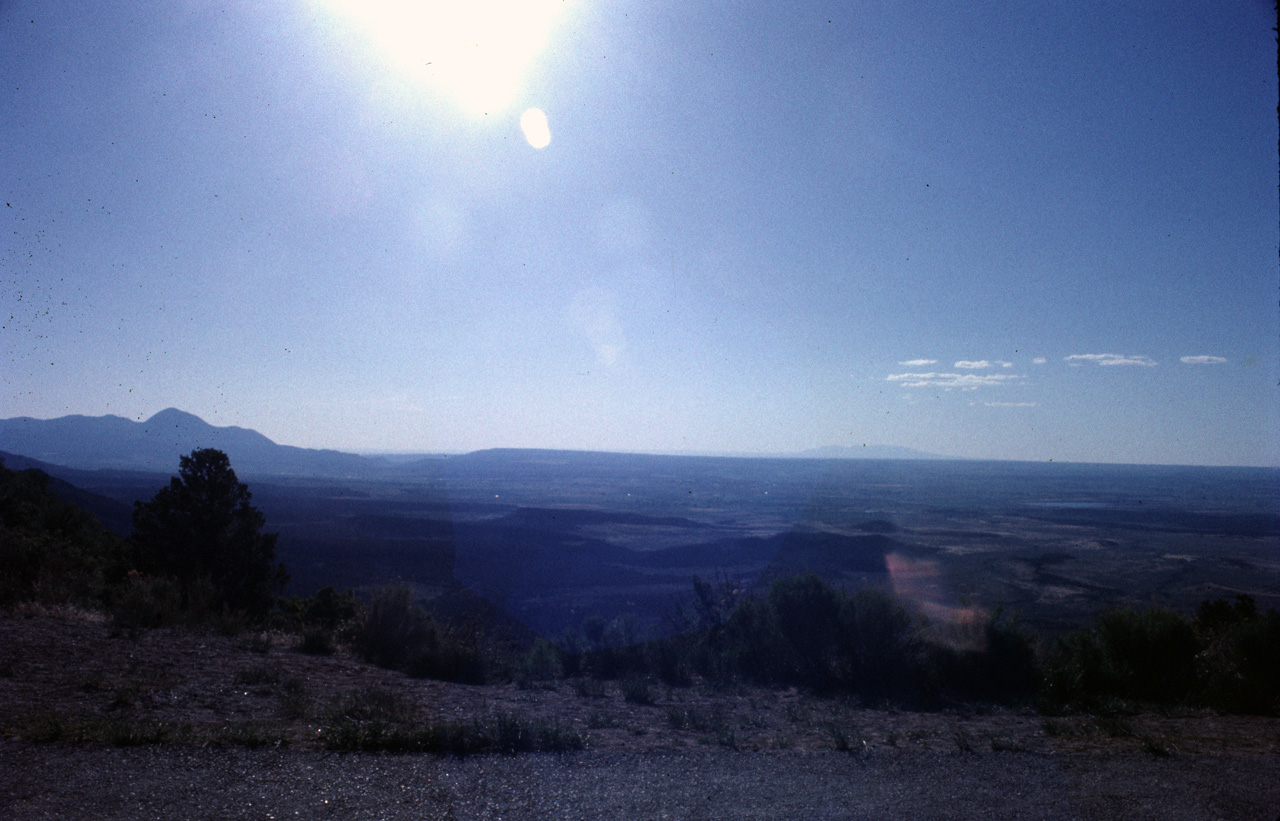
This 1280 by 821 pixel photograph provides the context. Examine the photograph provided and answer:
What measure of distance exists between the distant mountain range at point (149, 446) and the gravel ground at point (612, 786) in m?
142

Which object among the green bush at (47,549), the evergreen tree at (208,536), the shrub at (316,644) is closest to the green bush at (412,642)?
the shrub at (316,644)

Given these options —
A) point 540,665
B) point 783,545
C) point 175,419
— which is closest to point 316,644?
point 540,665

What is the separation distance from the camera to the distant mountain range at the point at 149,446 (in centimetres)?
13762

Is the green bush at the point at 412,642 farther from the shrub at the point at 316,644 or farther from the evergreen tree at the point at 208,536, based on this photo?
the evergreen tree at the point at 208,536

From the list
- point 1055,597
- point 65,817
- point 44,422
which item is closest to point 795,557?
point 1055,597

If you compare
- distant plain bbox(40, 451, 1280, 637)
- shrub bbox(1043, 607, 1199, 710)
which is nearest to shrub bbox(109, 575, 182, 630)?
distant plain bbox(40, 451, 1280, 637)

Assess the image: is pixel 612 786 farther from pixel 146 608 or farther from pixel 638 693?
pixel 146 608

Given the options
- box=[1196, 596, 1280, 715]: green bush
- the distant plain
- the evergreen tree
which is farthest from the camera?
the distant plain

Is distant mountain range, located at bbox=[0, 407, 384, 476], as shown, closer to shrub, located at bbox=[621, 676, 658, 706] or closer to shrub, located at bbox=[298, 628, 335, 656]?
shrub, located at bbox=[298, 628, 335, 656]

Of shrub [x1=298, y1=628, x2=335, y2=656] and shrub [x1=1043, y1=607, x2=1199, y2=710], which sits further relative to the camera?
shrub [x1=298, y1=628, x2=335, y2=656]

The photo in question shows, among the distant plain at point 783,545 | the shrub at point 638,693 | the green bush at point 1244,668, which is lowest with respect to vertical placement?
the distant plain at point 783,545

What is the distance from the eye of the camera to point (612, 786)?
4887 mm

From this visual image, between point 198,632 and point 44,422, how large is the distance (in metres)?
208

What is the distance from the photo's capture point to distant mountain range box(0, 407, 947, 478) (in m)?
137
